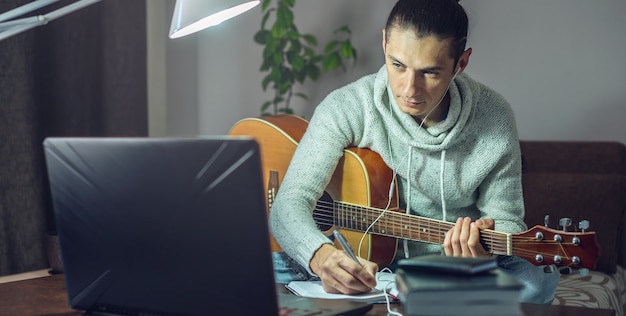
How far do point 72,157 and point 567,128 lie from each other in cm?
187

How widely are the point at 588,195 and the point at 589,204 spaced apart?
0.03 metres

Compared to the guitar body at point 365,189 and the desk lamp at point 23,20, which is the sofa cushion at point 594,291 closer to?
the guitar body at point 365,189

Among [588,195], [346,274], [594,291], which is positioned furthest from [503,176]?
[588,195]

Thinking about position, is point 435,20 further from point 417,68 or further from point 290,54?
point 290,54

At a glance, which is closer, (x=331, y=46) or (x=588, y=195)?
(x=588, y=195)

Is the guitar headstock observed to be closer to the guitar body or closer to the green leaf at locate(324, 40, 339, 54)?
the guitar body

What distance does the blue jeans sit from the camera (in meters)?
1.47

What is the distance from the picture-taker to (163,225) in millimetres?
909

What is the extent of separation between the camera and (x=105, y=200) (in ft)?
3.14

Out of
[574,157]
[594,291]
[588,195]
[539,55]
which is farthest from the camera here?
[539,55]

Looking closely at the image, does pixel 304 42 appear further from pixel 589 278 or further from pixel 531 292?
pixel 531 292

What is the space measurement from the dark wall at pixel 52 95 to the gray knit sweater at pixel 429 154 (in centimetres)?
116

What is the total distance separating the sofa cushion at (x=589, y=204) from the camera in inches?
85.5

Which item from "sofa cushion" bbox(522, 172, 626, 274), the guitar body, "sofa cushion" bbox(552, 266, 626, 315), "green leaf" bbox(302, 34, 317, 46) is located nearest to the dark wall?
"green leaf" bbox(302, 34, 317, 46)
